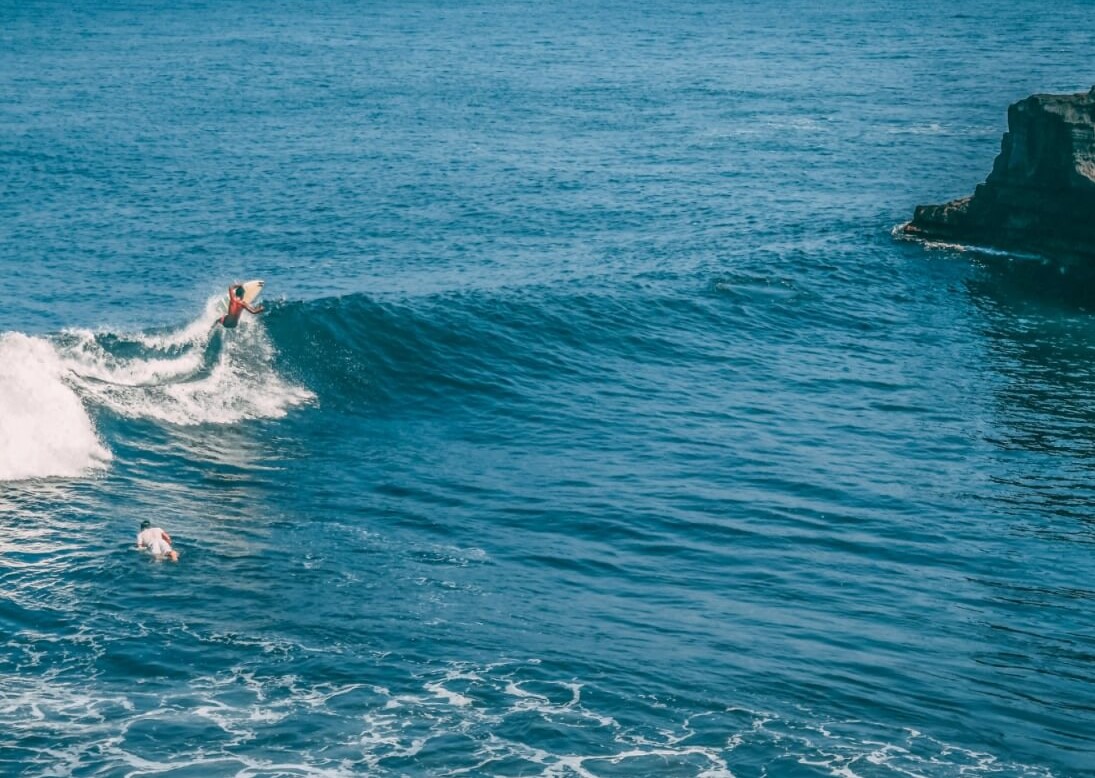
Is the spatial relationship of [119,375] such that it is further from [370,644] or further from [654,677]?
[654,677]

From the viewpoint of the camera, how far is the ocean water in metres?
31.2

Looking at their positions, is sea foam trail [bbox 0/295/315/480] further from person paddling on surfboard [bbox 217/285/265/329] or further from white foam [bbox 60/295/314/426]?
person paddling on surfboard [bbox 217/285/265/329]

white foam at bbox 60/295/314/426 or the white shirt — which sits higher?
white foam at bbox 60/295/314/426

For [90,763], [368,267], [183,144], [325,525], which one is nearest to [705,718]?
[90,763]

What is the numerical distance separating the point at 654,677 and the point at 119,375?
95.6 ft

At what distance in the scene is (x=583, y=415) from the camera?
178 ft

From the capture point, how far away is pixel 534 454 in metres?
50.2

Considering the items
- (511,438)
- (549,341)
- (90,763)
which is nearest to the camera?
(90,763)

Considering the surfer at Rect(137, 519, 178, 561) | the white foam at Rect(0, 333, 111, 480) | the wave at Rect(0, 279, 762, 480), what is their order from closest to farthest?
the surfer at Rect(137, 519, 178, 561) → the white foam at Rect(0, 333, 111, 480) → the wave at Rect(0, 279, 762, 480)

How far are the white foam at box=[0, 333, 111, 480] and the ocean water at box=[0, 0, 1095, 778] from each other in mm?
163

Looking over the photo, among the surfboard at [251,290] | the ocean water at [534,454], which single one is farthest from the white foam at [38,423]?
the surfboard at [251,290]

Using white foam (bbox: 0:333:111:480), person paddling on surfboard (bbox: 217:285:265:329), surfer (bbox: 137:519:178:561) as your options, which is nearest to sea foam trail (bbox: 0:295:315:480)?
white foam (bbox: 0:333:111:480)

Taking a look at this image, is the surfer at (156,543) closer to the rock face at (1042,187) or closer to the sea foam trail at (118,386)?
the sea foam trail at (118,386)

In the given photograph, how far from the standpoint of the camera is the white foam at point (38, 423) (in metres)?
46.0
